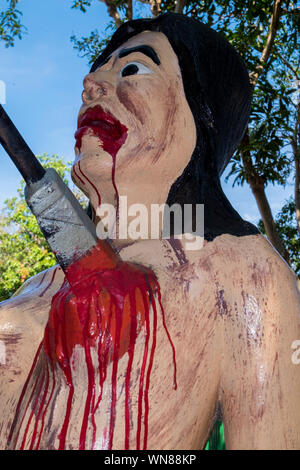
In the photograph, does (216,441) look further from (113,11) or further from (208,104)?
(113,11)

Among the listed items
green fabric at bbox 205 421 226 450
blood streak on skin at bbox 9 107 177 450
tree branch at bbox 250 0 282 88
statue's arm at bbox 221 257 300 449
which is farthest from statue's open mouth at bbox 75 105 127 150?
tree branch at bbox 250 0 282 88

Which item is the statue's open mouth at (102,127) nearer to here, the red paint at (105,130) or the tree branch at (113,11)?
the red paint at (105,130)

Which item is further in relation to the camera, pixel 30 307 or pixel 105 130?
pixel 105 130

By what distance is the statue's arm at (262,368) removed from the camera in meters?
1.21

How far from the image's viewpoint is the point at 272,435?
1.20 m

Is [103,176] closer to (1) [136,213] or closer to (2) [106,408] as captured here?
(1) [136,213]

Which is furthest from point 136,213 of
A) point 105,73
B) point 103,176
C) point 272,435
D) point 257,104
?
point 257,104

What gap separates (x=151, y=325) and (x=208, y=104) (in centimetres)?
77

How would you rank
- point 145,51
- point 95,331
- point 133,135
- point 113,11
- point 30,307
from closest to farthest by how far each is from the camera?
point 95,331
point 30,307
point 133,135
point 145,51
point 113,11

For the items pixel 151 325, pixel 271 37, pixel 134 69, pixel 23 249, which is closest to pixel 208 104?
pixel 134 69

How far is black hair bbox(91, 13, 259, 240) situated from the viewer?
5.12 feet

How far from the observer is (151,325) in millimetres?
1256

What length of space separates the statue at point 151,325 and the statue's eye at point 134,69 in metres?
0.03
